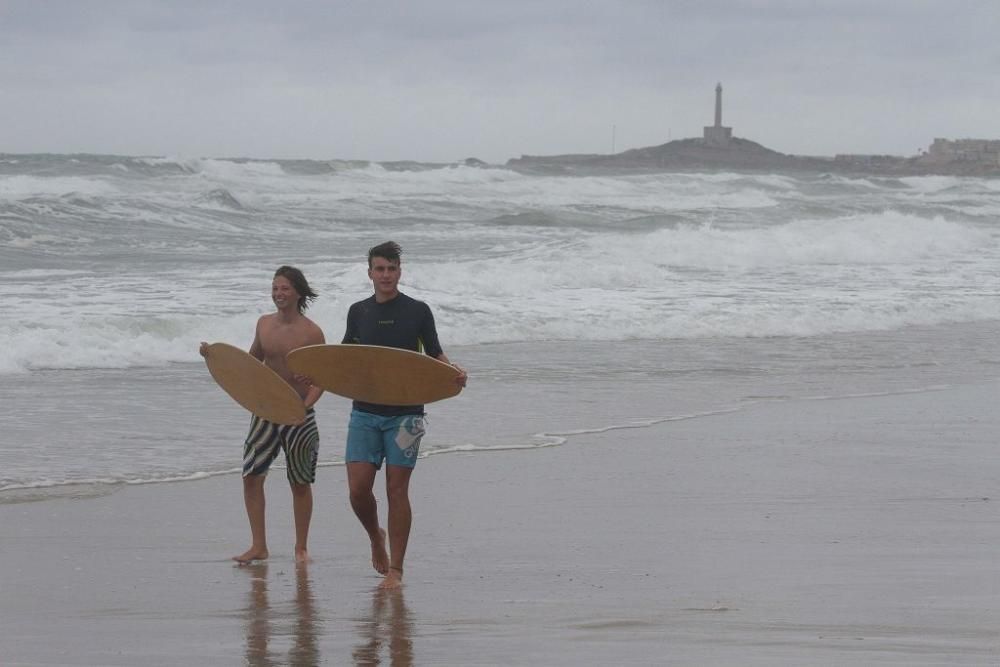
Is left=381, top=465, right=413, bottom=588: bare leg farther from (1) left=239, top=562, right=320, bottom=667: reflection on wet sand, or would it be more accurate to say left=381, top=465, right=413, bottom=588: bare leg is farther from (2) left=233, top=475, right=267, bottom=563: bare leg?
(2) left=233, top=475, right=267, bottom=563: bare leg

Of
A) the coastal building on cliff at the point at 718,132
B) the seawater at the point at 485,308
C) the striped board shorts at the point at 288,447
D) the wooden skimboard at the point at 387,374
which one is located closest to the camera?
the wooden skimboard at the point at 387,374

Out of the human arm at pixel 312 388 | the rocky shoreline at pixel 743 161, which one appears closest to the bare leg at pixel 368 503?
the human arm at pixel 312 388

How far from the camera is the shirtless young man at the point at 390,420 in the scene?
5.67m

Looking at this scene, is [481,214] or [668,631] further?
[481,214]

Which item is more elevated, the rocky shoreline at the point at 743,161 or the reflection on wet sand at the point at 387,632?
the rocky shoreline at the point at 743,161

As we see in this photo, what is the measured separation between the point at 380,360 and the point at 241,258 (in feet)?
59.4

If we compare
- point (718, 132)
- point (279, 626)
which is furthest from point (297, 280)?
point (718, 132)

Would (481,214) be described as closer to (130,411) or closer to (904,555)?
(130,411)

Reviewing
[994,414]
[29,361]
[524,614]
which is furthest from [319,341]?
[29,361]

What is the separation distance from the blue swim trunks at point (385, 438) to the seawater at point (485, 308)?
108 inches

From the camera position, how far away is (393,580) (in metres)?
5.64

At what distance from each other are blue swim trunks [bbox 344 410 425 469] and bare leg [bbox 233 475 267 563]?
75 centimetres

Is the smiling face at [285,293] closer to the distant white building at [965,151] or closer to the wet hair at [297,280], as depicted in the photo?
the wet hair at [297,280]

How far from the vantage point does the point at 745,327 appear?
16.8m
